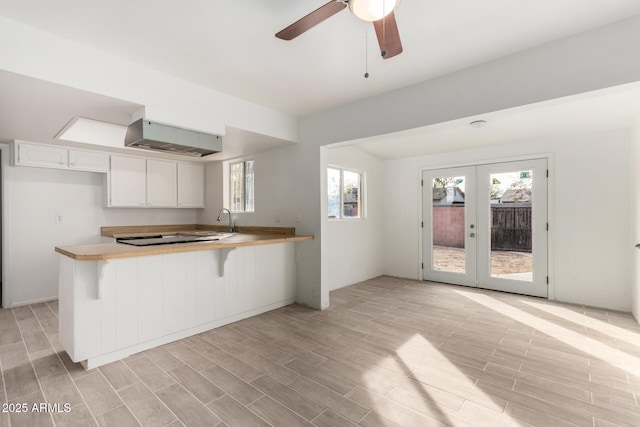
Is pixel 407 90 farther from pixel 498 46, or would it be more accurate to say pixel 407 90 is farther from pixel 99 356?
pixel 99 356

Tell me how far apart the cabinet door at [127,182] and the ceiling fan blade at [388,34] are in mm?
4391

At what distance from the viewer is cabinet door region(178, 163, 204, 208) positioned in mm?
5273

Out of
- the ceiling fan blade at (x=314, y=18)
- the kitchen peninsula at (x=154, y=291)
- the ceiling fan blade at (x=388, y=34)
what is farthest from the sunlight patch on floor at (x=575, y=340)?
the ceiling fan blade at (x=314, y=18)

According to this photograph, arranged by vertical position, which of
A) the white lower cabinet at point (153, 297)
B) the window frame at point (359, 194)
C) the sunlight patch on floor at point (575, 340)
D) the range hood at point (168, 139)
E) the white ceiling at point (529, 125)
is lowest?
the sunlight patch on floor at point (575, 340)

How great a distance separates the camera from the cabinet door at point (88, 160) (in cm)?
416

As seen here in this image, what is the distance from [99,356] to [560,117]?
5249 millimetres

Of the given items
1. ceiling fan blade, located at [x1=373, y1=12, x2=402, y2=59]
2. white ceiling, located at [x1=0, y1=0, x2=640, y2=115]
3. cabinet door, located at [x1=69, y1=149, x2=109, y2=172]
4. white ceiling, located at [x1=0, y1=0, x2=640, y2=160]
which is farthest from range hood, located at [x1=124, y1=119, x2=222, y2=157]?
ceiling fan blade, located at [x1=373, y1=12, x2=402, y2=59]

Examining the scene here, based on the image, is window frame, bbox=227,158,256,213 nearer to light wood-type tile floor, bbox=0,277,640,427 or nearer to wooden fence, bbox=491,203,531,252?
light wood-type tile floor, bbox=0,277,640,427

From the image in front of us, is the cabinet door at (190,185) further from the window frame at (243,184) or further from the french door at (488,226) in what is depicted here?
the french door at (488,226)

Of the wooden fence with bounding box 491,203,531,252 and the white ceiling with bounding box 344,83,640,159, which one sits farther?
the wooden fence with bounding box 491,203,531,252

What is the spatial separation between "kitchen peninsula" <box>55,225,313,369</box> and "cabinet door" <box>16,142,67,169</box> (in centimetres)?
209

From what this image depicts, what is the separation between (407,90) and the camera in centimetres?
303

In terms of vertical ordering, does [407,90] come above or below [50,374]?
above

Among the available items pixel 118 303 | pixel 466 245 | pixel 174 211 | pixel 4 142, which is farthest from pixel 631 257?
pixel 4 142
